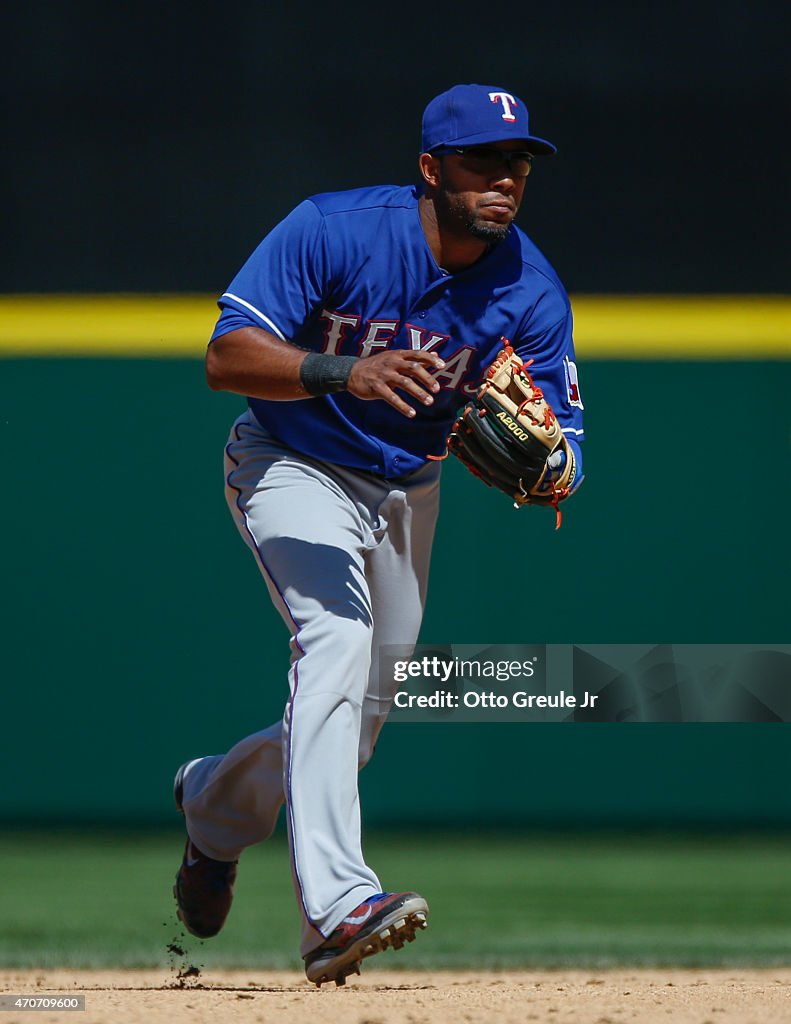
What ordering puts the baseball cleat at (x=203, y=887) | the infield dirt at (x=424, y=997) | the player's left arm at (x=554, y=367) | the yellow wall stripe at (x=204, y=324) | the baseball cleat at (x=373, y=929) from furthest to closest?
1. the yellow wall stripe at (x=204, y=324)
2. the baseball cleat at (x=203, y=887)
3. the player's left arm at (x=554, y=367)
4. the infield dirt at (x=424, y=997)
5. the baseball cleat at (x=373, y=929)

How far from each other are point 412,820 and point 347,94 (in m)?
1.99

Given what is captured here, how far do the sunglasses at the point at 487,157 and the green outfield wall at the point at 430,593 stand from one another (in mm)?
1760

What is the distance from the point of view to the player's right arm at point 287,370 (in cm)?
240

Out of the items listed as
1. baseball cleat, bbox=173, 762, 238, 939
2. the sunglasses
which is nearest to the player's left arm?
the sunglasses

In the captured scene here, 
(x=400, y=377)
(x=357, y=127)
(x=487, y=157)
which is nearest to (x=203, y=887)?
(x=400, y=377)

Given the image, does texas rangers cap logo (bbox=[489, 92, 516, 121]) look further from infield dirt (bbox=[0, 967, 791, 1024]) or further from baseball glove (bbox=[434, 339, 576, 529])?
infield dirt (bbox=[0, 967, 791, 1024])

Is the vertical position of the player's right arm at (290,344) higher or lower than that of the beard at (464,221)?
lower

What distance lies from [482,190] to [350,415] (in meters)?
0.45

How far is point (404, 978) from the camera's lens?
3.27 meters

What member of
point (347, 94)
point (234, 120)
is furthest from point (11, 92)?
point (347, 94)

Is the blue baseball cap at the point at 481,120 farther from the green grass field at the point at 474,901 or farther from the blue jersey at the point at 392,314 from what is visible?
the green grass field at the point at 474,901

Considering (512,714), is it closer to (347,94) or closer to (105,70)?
(347,94)

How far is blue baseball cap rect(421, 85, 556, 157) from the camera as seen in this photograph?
2.71 meters

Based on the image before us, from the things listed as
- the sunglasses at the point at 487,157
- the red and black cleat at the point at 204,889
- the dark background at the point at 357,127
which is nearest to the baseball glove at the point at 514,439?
the sunglasses at the point at 487,157
